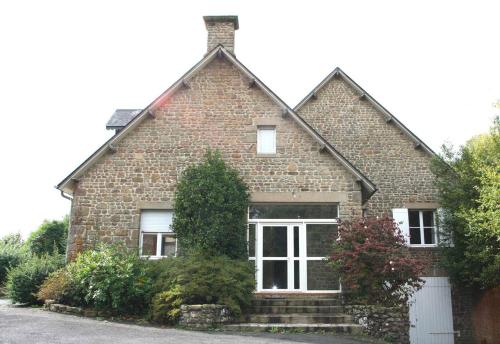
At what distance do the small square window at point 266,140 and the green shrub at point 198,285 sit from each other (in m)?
3.88

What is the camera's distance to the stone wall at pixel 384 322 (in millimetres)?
11461

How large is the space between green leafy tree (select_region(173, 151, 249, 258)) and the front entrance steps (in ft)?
5.81

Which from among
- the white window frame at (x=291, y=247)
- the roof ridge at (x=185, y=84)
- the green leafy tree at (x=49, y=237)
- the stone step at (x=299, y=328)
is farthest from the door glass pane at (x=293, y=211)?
the green leafy tree at (x=49, y=237)

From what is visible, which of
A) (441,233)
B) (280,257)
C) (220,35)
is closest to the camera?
(280,257)

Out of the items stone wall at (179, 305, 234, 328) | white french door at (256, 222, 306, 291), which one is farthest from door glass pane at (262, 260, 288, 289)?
stone wall at (179, 305, 234, 328)

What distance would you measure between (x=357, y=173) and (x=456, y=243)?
4894 millimetres

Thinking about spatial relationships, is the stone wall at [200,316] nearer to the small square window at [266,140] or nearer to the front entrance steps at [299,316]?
the front entrance steps at [299,316]

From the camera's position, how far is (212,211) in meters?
13.8

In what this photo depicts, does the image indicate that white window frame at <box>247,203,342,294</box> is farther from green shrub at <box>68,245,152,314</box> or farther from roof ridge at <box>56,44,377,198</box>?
green shrub at <box>68,245,152,314</box>

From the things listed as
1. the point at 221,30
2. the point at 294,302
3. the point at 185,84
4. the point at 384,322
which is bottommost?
the point at 384,322

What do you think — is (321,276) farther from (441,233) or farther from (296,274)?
(441,233)

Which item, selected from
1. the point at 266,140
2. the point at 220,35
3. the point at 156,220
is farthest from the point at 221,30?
the point at 156,220

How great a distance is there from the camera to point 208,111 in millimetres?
15188

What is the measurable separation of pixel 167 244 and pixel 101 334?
5.10 m
